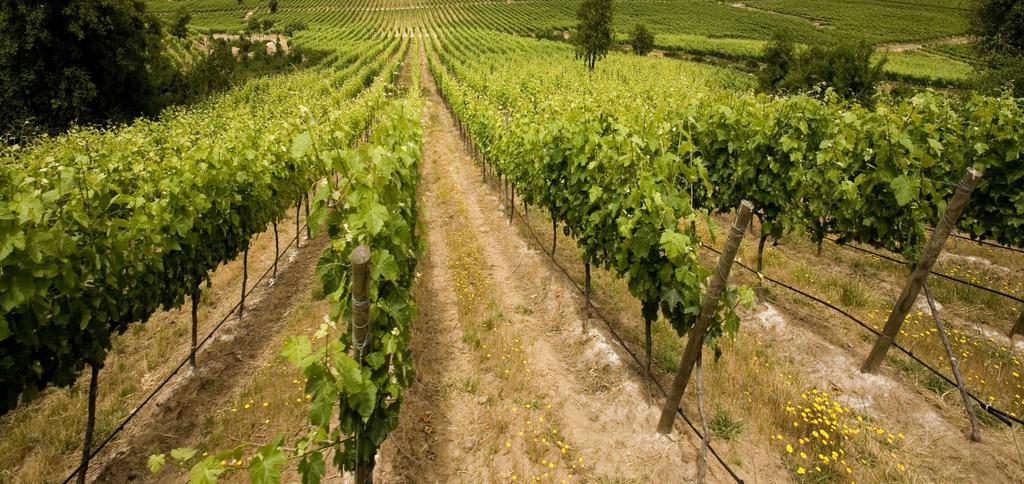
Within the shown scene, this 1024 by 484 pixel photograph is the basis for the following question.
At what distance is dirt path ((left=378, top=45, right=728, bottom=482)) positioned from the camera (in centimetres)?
502

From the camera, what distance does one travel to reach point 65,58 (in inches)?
910

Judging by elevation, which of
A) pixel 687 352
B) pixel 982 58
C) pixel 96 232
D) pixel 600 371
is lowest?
pixel 600 371

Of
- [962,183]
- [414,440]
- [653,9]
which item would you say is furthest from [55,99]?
[653,9]

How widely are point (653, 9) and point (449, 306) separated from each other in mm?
103611

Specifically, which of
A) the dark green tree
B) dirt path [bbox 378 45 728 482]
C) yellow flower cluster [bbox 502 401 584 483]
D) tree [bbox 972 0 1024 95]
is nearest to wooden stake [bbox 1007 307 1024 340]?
dirt path [bbox 378 45 728 482]

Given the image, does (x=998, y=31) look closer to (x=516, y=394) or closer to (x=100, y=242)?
(x=516, y=394)

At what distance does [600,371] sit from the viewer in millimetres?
6430

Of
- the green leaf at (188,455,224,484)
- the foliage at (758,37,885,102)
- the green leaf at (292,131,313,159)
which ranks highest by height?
the foliage at (758,37,885,102)

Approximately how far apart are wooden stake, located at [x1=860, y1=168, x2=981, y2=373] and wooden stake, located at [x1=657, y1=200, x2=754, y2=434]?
2.40 meters

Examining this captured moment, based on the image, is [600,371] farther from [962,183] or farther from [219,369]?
[219,369]

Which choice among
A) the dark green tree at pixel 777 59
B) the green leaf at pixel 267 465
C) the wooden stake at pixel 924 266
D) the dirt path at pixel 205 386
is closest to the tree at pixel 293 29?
the dark green tree at pixel 777 59

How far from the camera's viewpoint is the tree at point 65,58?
71.0 feet

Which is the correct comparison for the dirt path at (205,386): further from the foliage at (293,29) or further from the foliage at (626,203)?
the foliage at (293,29)

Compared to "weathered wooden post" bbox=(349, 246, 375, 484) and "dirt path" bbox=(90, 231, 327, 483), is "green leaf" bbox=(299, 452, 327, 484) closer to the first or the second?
"weathered wooden post" bbox=(349, 246, 375, 484)
